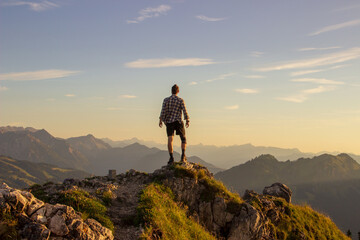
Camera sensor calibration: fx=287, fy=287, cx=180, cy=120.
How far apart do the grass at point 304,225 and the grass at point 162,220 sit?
9087 millimetres

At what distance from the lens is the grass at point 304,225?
775 inches

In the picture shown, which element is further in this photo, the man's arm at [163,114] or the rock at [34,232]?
the man's arm at [163,114]

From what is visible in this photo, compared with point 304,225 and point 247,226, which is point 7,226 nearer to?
point 247,226

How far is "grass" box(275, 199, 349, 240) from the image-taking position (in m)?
19.7

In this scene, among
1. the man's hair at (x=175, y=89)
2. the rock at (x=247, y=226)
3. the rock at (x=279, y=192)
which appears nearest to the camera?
the rock at (x=247, y=226)

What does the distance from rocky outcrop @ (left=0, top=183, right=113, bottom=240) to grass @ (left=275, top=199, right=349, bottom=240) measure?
14705 millimetres

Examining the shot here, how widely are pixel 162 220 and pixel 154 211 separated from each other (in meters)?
0.56

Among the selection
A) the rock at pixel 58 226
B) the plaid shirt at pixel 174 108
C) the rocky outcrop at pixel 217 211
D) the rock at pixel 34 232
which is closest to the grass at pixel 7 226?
the rock at pixel 34 232

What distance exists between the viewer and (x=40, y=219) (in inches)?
323

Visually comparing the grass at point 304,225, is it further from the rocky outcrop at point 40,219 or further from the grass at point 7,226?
the grass at point 7,226

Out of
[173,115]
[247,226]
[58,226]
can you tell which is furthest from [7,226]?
[247,226]

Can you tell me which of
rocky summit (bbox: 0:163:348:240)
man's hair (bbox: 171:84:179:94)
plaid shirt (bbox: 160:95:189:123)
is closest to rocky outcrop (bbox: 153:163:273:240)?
rocky summit (bbox: 0:163:348:240)

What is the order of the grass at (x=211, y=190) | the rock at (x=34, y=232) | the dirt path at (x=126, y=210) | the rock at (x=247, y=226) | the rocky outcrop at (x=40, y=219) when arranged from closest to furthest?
the rock at (x=34, y=232) → the rocky outcrop at (x=40, y=219) → the dirt path at (x=126, y=210) → the rock at (x=247, y=226) → the grass at (x=211, y=190)

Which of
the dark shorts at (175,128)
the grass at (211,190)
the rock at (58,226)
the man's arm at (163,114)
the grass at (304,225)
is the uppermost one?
the man's arm at (163,114)
